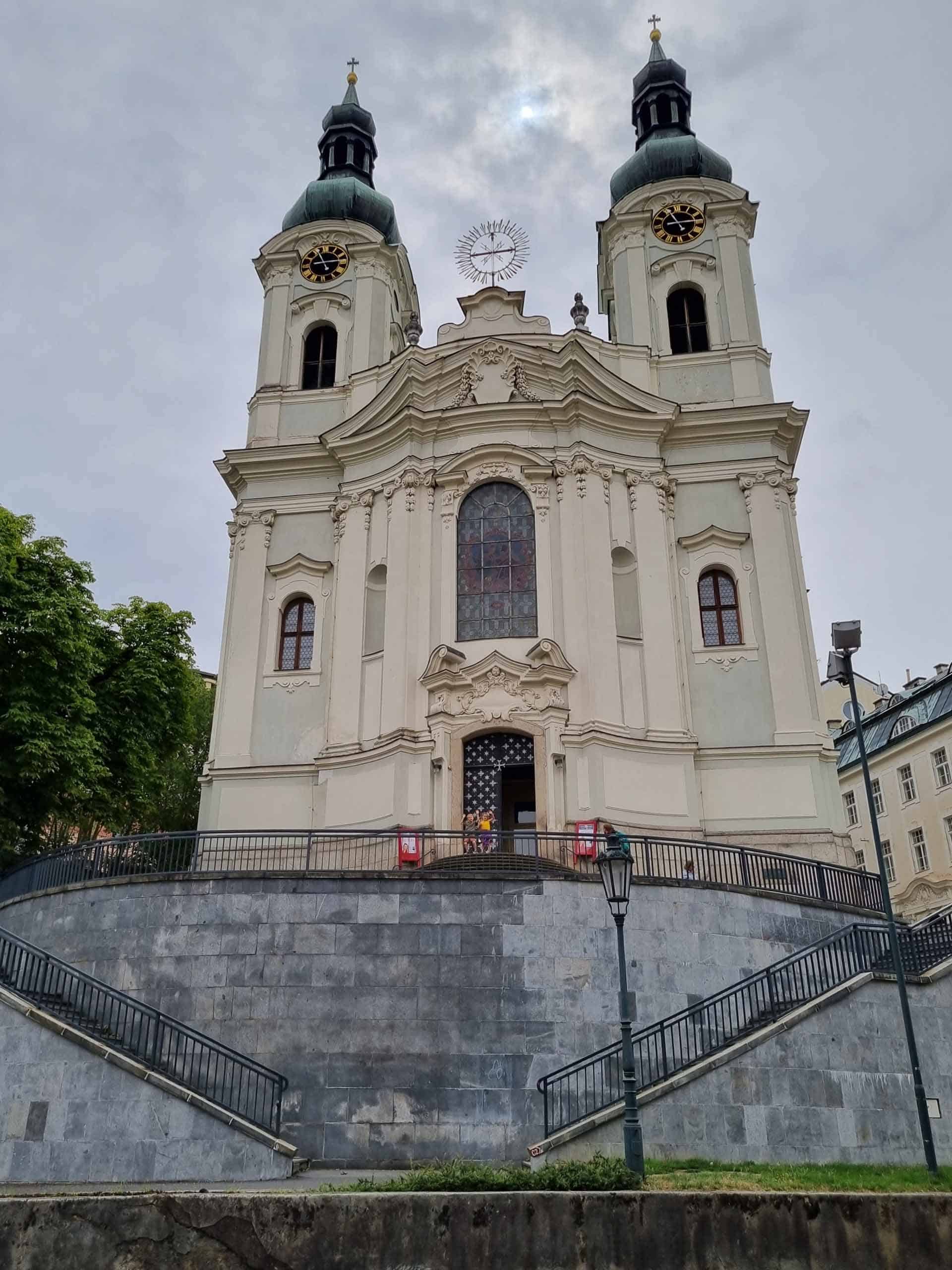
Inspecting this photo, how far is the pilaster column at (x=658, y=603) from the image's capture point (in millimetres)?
25312

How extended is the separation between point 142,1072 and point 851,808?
37.1 metres

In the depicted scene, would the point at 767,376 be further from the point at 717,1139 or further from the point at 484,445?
the point at 717,1139

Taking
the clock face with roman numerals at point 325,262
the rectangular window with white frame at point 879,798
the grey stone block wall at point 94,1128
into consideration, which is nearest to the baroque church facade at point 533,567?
the clock face with roman numerals at point 325,262

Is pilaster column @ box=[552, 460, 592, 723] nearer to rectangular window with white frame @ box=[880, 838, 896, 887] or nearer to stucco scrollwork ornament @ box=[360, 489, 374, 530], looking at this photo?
stucco scrollwork ornament @ box=[360, 489, 374, 530]

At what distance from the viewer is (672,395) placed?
30047 mm

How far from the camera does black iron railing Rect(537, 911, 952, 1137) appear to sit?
15.0m

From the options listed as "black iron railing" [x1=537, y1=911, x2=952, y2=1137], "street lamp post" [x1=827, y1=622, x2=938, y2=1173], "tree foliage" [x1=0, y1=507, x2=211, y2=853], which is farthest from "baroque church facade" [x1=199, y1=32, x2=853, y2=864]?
"street lamp post" [x1=827, y1=622, x2=938, y2=1173]

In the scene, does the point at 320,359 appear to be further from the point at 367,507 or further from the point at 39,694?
the point at 39,694

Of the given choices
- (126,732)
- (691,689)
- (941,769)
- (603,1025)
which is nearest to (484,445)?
(691,689)

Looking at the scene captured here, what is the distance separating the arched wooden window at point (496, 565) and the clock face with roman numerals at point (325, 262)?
10.0 m

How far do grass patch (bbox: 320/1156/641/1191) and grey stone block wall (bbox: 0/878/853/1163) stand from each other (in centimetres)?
661

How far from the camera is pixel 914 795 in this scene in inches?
1585

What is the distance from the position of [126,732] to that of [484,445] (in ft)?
36.8

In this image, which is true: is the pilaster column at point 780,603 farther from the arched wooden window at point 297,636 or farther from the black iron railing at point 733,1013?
the arched wooden window at point 297,636
